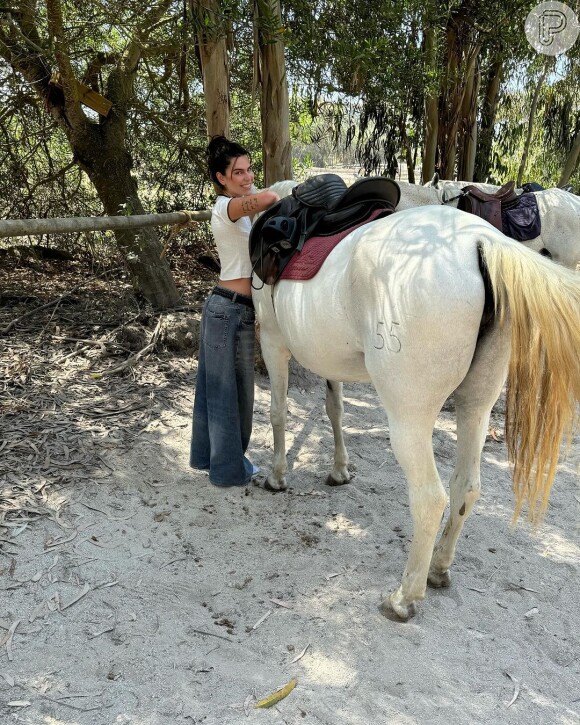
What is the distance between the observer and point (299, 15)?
4590 millimetres

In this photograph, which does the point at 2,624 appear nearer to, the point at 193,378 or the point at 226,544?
the point at 226,544

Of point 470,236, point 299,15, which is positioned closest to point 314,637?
point 470,236

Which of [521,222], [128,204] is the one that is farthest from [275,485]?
[128,204]

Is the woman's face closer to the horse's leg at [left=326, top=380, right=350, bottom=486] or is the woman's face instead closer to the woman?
the woman

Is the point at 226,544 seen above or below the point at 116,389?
below

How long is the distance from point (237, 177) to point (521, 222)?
2099mm

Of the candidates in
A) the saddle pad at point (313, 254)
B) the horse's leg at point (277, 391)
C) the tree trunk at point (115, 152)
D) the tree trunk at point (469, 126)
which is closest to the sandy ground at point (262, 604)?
the horse's leg at point (277, 391)

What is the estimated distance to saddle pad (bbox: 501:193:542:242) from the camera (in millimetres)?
3961

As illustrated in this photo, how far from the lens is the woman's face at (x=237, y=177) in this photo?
2938mm

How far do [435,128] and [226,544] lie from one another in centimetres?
575

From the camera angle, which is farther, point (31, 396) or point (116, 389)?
point (116, 389)

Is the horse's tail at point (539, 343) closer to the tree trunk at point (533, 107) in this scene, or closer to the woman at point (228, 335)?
the woman at point (228, 335)

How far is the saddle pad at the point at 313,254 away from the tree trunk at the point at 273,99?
72.2 inches

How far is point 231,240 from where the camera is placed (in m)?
3.03
